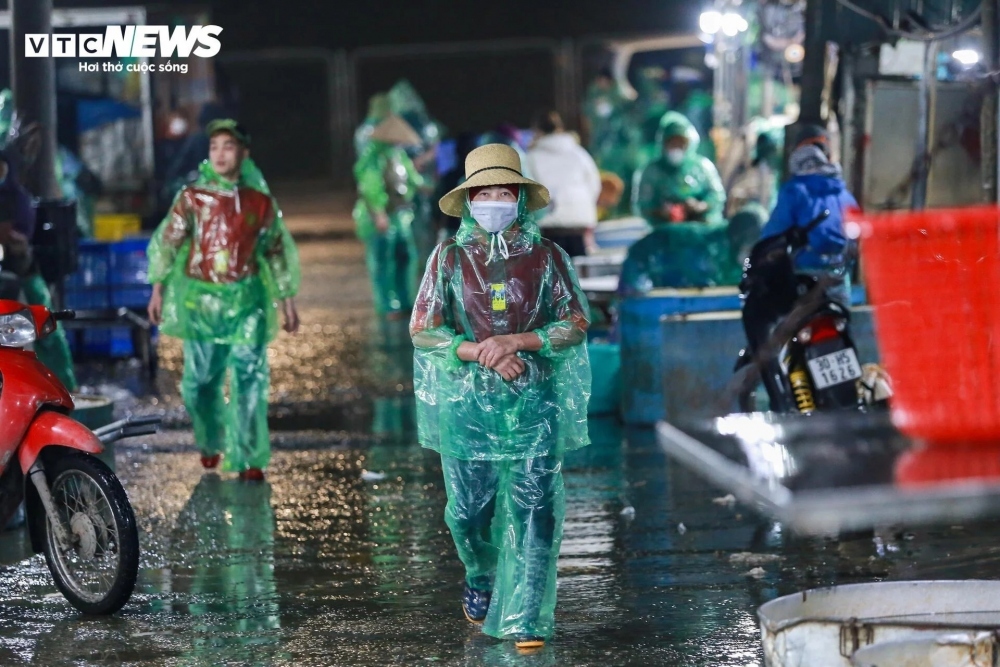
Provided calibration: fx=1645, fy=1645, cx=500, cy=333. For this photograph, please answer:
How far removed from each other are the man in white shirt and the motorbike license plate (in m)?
6.74

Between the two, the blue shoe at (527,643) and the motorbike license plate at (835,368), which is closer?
the blue shoe at (527,643)

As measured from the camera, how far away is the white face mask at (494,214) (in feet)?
18.3

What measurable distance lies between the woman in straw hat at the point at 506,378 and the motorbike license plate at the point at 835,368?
2291mm

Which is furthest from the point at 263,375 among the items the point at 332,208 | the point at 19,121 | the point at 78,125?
the point at 332,208

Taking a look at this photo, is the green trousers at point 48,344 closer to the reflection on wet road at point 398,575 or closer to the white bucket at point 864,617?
the reflection on wet road at point 398,575

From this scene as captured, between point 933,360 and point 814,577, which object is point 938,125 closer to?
point 814,577

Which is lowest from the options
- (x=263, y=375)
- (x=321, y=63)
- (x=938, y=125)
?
(x=263, y=375)

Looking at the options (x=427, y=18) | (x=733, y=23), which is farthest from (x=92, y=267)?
(x=427, y=18)

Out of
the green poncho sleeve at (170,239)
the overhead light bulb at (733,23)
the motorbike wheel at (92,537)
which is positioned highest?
the overhead light bulb at (733,23)

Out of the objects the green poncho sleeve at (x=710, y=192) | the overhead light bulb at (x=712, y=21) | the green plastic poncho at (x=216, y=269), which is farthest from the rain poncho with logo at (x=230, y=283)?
the overhead light bulb at (x=712, y=21)

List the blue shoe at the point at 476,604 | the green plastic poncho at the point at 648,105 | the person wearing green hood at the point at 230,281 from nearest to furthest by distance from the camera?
the blue shoe at the point at 476,604
the person wearing green hood at the point at 230,281
the green plastic poncho at the point at 648,105

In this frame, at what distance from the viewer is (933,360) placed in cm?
352

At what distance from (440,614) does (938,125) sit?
5.32 meters

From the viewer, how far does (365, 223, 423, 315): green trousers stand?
16.0 meters
